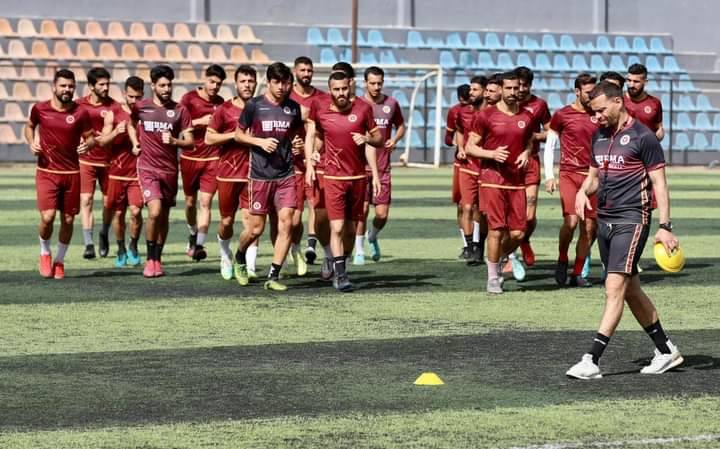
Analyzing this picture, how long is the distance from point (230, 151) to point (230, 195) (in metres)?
0.48

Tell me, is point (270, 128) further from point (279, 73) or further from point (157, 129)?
point (157, 129)

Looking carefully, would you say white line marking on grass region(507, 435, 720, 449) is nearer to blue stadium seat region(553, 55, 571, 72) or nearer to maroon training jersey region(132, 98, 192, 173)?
maroon training jersey region(132, 98, 192, 173)

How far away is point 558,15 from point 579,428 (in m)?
41.4

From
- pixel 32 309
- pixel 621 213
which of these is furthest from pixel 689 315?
pixel 32 309

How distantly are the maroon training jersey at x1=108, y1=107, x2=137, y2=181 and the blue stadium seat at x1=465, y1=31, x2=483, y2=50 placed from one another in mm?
28560

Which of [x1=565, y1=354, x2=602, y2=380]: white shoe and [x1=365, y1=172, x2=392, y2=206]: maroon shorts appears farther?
[x1=365, y1=172, x2=392, y2=206]: maroon shorts

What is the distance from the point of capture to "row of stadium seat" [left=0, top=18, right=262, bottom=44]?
134ft

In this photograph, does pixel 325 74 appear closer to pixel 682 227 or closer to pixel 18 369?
pixel 682 227

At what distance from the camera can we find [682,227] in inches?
882

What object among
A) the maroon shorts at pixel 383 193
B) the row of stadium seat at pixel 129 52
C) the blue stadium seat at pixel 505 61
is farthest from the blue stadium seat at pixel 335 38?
the maroon shorts at pixel 383 193

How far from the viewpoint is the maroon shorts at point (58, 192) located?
51.0ft

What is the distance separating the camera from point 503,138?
1440cm

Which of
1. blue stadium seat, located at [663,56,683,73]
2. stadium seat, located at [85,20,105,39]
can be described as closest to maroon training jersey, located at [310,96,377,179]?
stadium seat, located at [85,20,105,39]

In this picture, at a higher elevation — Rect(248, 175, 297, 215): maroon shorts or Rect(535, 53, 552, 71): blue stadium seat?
Rect(535, 53, 552, 71): blue stadium seat
